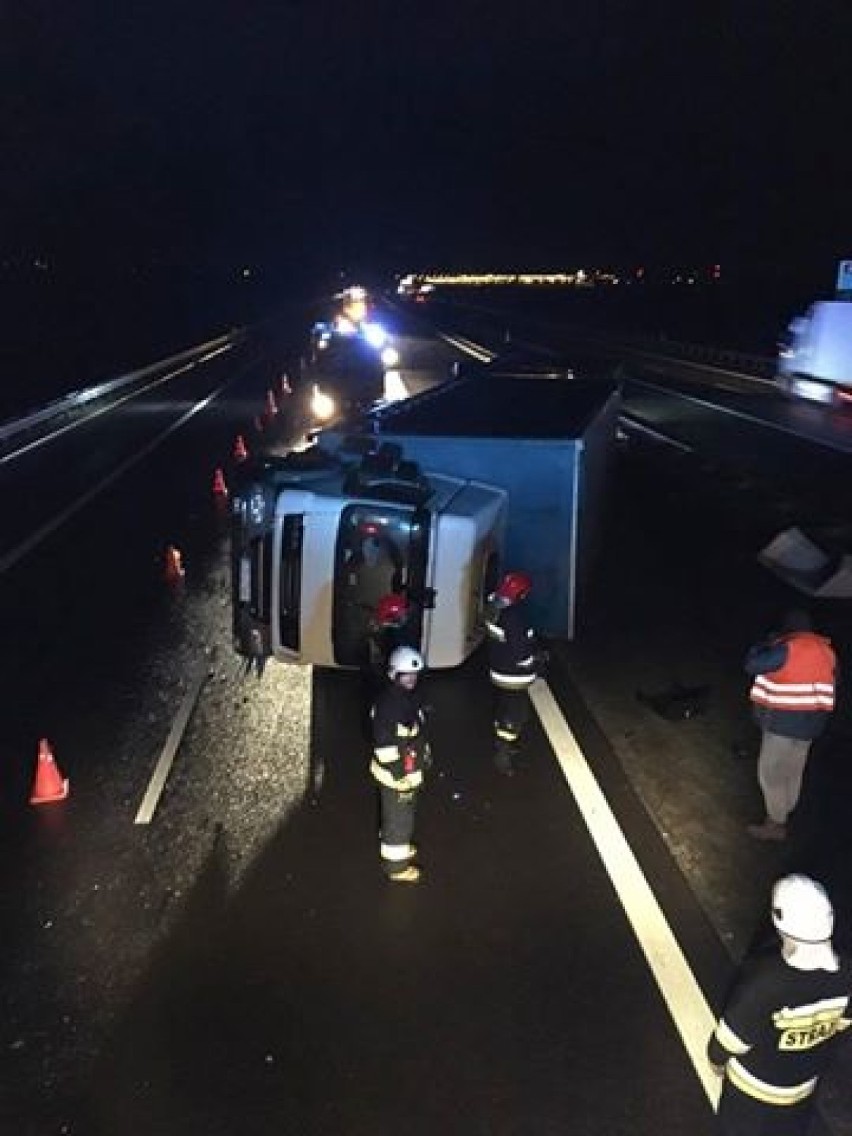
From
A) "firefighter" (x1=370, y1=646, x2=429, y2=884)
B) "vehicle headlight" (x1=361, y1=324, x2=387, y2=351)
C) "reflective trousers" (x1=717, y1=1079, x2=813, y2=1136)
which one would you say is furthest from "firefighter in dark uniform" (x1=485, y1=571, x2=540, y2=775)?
"vehicle headlight" (x1=361, y1=324, x2=387, y2=351)

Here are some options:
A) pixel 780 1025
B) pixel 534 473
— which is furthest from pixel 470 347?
pixel 780 1025

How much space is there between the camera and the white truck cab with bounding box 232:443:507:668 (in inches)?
324

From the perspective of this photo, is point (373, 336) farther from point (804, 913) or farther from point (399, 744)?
point (804, 913)

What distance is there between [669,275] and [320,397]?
107 metres

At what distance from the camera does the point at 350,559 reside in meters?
8.27

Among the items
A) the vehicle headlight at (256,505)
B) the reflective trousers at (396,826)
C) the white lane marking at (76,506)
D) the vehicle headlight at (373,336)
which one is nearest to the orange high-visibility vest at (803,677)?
the reflective trousers at (396,826)

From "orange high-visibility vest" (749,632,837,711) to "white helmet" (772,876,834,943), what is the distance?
2.79 metres

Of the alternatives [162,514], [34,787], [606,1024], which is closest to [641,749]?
[606,1024]

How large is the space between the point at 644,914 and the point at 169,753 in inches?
157

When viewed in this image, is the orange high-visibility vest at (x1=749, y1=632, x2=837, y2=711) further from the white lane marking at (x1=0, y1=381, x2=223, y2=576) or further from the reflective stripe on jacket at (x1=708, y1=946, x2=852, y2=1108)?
the white lane marking at (x1=0, y1=381, x2=223, y2=576)

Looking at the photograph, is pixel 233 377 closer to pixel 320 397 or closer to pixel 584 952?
pixel 320 397

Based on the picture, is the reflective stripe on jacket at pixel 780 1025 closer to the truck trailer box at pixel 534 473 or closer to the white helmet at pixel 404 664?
the white helmet at pixel 404 664

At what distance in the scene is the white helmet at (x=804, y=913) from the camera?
3.63 m

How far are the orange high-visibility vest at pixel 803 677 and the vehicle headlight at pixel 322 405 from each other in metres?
20.7
